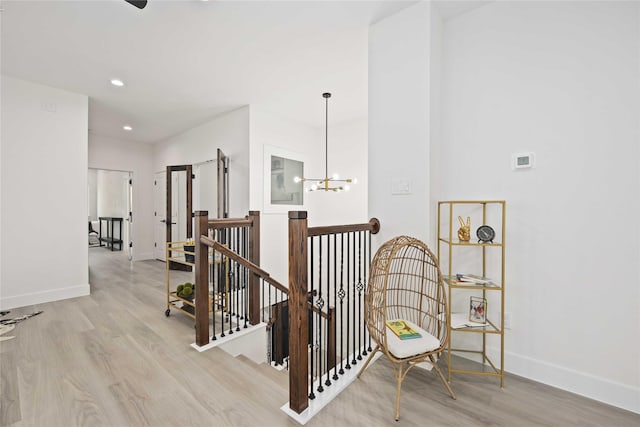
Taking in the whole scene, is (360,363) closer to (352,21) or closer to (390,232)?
(390,232)

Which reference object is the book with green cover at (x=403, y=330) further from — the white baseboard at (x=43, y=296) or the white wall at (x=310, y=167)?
the white baseboard at (x=43, y=296)

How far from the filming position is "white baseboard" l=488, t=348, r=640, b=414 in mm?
1575

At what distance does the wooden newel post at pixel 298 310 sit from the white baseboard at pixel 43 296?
3700mm

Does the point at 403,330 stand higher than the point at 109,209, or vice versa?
the point at 109,209

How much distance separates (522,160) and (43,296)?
5301 millimetres

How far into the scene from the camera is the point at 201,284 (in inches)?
90.8

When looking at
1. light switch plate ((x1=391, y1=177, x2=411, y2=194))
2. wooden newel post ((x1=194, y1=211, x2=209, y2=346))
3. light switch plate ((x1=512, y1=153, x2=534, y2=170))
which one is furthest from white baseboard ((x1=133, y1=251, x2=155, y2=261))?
light switch plate ((x1=512, y1=153, x2=534, y2=170))

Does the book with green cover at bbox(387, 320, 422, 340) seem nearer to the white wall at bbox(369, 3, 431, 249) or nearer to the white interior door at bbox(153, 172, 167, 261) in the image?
the white wall at bbox(369, 3, 431, 249)

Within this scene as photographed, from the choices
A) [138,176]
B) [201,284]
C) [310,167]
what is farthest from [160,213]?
[201,284]

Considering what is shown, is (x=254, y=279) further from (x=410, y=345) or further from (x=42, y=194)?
(x=42, y=194)

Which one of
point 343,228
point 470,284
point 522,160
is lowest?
point 470,284

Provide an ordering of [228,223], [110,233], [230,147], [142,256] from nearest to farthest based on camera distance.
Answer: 1. [228,223]
2. [230,147]
3. [142,256]
4. [110,233]

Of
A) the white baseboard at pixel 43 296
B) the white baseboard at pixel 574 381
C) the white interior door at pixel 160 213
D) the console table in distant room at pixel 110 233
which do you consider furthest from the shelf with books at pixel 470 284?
the console table in distant room at pixel 110 233

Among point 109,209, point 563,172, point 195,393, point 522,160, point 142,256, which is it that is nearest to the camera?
point 195,393
